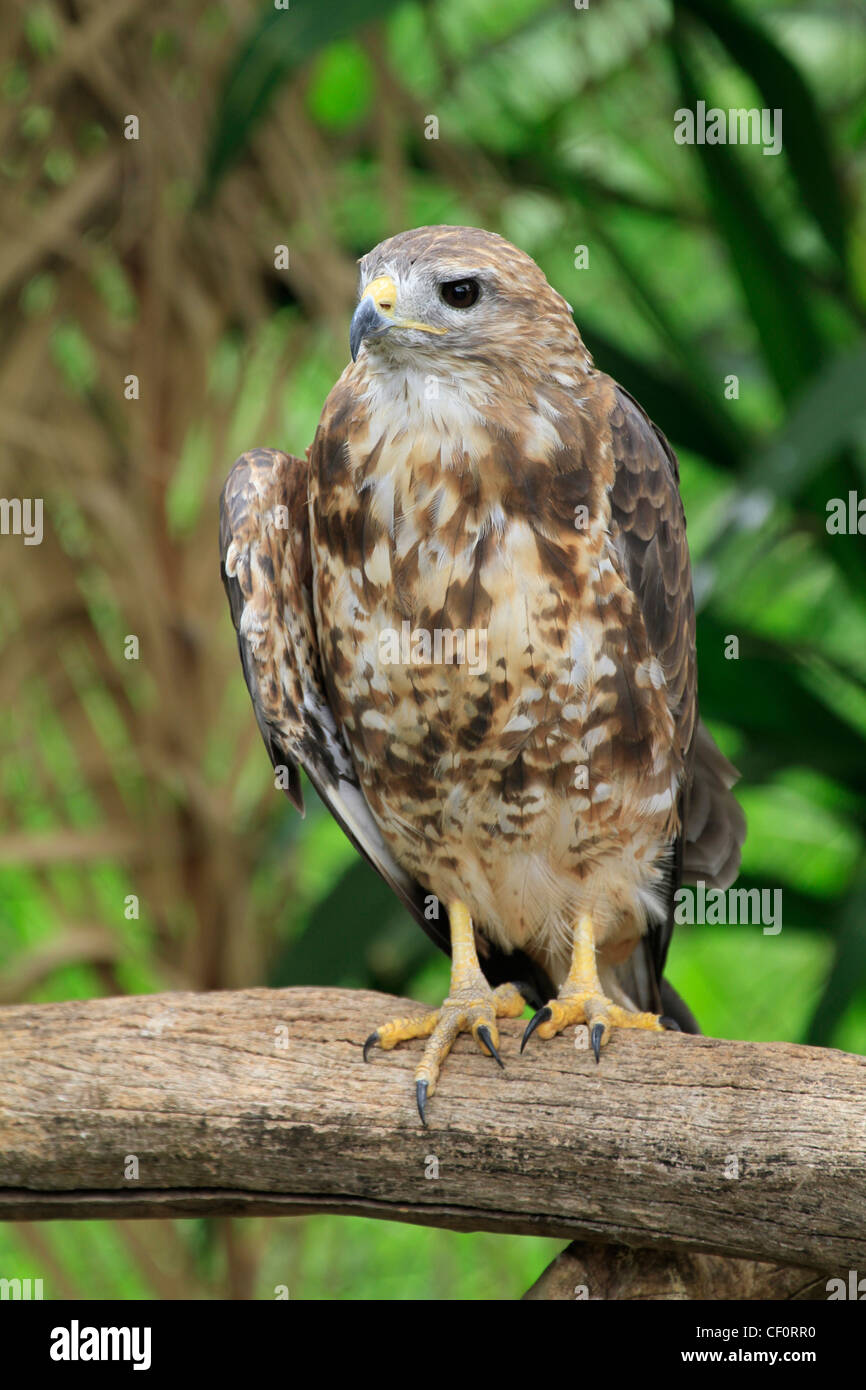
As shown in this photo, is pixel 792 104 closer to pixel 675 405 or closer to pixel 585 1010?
pixel 675 405

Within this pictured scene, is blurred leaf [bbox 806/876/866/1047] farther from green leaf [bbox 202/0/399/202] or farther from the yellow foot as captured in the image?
green leaf [bbox 202/0/399/202]

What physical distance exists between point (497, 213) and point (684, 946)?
2.97 meters

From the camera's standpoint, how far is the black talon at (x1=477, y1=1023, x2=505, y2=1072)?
2.13 meters

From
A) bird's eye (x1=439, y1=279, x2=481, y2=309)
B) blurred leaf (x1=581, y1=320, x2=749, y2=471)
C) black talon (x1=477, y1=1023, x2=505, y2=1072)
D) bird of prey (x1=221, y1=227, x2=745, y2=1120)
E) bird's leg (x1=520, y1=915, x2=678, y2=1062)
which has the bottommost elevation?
black talon (x1=477, y1=1023, x2=505, y2=1072)

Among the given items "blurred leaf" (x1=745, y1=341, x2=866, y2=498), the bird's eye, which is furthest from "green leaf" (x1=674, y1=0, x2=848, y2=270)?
the bird's eye

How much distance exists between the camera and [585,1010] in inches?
87.2

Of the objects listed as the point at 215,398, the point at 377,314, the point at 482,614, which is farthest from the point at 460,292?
the point at 215,398

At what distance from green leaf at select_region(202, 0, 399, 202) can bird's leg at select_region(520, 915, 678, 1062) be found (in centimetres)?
196

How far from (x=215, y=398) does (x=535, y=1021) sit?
8.11ft

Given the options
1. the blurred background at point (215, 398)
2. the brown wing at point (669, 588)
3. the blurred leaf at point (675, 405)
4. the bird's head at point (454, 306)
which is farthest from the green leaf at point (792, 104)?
the bird's head at point (454, 306)

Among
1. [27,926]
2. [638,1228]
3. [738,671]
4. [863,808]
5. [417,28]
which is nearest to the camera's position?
[638,1228]
